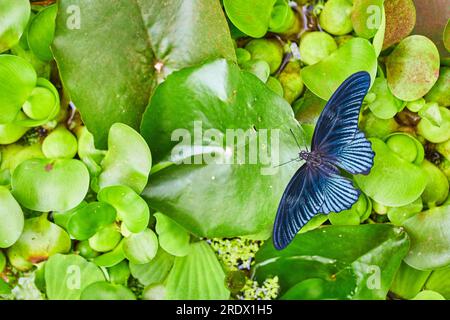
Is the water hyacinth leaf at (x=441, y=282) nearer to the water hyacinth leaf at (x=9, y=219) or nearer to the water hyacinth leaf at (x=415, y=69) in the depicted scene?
the water hyacinth leaf at (x=415, y=69)

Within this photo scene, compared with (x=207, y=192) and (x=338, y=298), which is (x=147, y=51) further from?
(x=338, y=298)

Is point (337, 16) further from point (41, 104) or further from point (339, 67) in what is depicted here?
point (41, 104)

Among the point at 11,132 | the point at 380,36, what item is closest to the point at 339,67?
the point at 380,36

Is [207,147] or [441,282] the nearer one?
[207,147]

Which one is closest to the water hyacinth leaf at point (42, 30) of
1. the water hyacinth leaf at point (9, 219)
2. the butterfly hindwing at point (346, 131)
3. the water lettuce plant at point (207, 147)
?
the water lettuce plant at point (207, 147)
